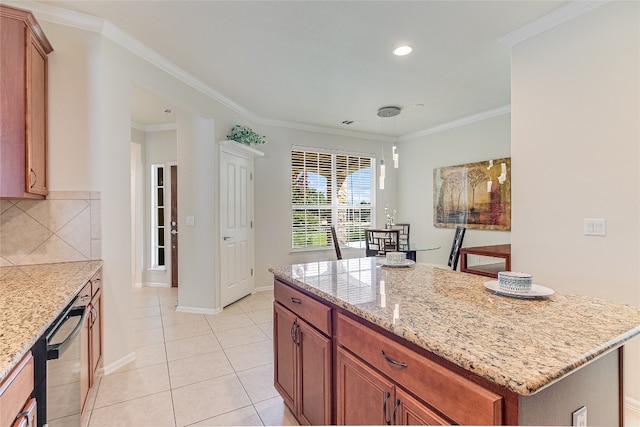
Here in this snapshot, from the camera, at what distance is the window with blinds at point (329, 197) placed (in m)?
5.30

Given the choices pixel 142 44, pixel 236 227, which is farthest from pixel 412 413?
pixel 236 227

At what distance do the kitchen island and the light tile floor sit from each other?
21.8 inches

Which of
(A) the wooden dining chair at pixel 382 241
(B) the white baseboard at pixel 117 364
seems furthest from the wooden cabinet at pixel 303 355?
(A) the wooden dining chair at pixel 382 241

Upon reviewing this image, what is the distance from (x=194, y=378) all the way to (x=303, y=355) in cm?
125

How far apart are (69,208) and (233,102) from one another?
2416 mm

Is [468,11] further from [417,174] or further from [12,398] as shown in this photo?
[417,174]

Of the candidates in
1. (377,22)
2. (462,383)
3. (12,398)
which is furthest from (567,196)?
(12,398)

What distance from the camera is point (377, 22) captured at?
2.36m

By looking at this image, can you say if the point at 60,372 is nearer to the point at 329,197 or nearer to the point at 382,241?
the point at 382,241

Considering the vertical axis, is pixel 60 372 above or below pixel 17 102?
below

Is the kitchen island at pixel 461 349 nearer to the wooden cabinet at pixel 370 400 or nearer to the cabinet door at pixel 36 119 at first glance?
the wooden cabinet at pixel 370 400

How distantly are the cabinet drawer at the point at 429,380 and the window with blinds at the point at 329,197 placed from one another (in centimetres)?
404

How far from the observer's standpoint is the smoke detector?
437 cm

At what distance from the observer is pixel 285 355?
1.92 metres
